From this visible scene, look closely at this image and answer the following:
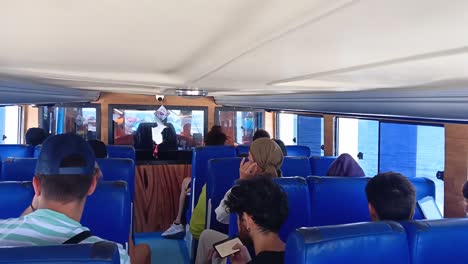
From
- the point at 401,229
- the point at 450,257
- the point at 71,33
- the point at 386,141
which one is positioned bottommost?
the point at 450,257

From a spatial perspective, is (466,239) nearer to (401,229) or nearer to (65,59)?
(401,229)

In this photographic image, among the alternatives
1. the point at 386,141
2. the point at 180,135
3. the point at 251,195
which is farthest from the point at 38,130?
the point at 386,141

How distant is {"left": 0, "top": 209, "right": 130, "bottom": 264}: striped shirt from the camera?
3.43 feet

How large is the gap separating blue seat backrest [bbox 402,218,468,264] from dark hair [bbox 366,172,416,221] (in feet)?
1.46

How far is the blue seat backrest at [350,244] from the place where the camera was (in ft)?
3.72

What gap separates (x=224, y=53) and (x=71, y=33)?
55 centimetres

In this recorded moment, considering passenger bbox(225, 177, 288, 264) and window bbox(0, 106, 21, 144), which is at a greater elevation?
window bbox(0, 106, 21, 144)

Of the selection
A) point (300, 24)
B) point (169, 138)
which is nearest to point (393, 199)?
point (300, 24)

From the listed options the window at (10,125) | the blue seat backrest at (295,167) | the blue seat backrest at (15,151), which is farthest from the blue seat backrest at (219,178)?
the window at (10,125)

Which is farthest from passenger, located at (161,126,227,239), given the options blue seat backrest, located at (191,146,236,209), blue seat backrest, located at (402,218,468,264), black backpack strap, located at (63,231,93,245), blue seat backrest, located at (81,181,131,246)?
black backpack strap, located at (63,231,93,245)

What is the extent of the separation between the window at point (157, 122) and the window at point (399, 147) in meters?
2.96

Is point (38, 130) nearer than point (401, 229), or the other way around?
point (401, 229)

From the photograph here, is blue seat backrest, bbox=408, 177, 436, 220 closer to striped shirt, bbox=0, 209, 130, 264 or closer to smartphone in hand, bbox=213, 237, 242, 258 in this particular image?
smartphone in hand, bbox=213, 237, 242, 258

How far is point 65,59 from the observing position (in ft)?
5.77
